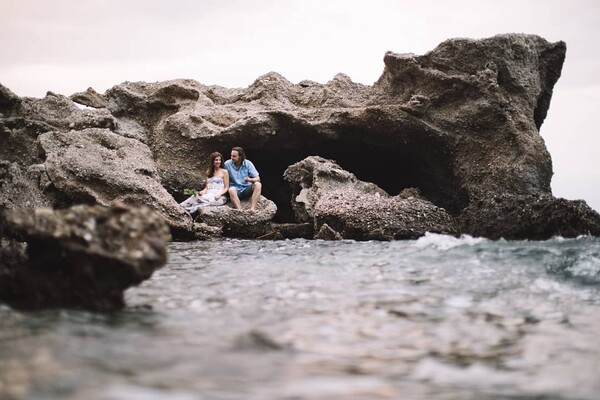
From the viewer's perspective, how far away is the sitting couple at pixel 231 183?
677 inches

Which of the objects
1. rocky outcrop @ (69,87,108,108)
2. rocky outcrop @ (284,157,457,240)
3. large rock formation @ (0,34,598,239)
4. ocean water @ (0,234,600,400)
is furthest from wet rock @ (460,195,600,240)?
rocky outcrop @ (69,87,108,108)

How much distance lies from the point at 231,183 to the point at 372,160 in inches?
240

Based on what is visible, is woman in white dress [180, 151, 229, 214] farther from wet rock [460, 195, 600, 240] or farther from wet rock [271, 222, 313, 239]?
wet rock [460, 195, 600, 240]

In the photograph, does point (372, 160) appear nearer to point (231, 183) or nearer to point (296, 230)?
point (296, 230)

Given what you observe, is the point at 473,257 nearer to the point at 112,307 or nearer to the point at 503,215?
the point at 503,215

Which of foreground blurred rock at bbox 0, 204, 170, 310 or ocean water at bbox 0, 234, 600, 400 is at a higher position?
foreground blurred rock at bbox 0, 204, 170, 310

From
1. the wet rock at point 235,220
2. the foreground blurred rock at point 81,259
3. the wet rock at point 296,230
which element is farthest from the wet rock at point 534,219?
the foreground blurred rock at point 81,259

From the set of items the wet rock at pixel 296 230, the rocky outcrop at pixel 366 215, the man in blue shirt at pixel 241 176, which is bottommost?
the wet rock at pixel 296 230

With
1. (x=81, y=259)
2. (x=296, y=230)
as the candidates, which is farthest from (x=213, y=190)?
(x=81, y=259)

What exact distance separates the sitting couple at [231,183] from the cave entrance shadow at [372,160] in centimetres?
237

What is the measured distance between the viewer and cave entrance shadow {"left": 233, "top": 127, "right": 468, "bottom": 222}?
19484 mm

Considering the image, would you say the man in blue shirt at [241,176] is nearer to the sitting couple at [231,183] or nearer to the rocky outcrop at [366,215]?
the sitting couple at [231,183]

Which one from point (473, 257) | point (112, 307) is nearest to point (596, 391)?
point (112, 307)

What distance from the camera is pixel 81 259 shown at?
207 inches
